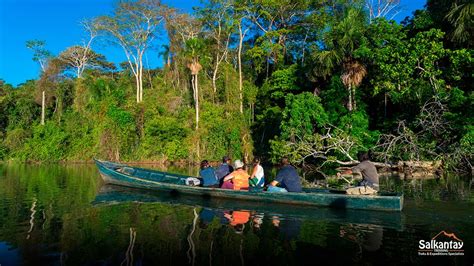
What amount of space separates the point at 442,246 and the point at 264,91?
2843cm

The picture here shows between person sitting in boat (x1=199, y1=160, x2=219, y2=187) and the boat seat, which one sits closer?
person sitting in boat (x1=199, y1=160, x2=219, y2=187)

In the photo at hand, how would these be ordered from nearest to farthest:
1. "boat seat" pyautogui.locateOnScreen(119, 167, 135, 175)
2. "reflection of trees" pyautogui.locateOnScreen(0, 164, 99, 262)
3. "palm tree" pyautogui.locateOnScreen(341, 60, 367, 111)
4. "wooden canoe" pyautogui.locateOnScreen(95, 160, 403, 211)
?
"reflection of trees" pyautogui.locateOnScreen(0, 164, 99, 262), "wooden canoe" pyautogui.locateOnScreen(95, 160, 403, 211), "boat seat" pyautogui.locateOnScreen(119, 167, 135, 175), "palm tree" pyautogui.locateOnScreen(341, 60, 367, 111)

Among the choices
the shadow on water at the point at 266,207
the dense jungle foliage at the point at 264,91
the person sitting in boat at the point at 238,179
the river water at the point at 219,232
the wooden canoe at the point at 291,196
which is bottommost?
the river water at the point at 219,232

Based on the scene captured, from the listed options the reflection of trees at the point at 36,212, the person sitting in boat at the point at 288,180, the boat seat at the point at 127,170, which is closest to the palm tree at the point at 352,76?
the boat seat at the point at 127,170

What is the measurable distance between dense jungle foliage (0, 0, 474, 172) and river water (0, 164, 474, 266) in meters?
11.7

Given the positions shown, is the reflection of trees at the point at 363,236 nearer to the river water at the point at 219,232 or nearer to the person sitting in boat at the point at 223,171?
the river water at the point at 219,232

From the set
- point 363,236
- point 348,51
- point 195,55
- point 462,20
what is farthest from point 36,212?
point 195,55

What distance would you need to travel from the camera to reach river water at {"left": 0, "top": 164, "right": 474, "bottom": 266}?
19.8 feet

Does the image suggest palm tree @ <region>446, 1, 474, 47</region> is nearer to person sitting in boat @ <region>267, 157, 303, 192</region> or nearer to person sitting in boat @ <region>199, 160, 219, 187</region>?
person sitting in boat @ <region>267, 157, 303, 192</region>

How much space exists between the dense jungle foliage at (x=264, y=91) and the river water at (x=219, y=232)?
11.7 metres

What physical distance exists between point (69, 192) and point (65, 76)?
33.7 meters

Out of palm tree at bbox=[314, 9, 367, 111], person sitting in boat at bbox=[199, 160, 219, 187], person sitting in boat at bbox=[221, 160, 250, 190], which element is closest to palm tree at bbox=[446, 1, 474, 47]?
palm tree at bbox=[314, 9, 367, 111]

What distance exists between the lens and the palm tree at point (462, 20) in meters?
21.0

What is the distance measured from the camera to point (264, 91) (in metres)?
34.5
